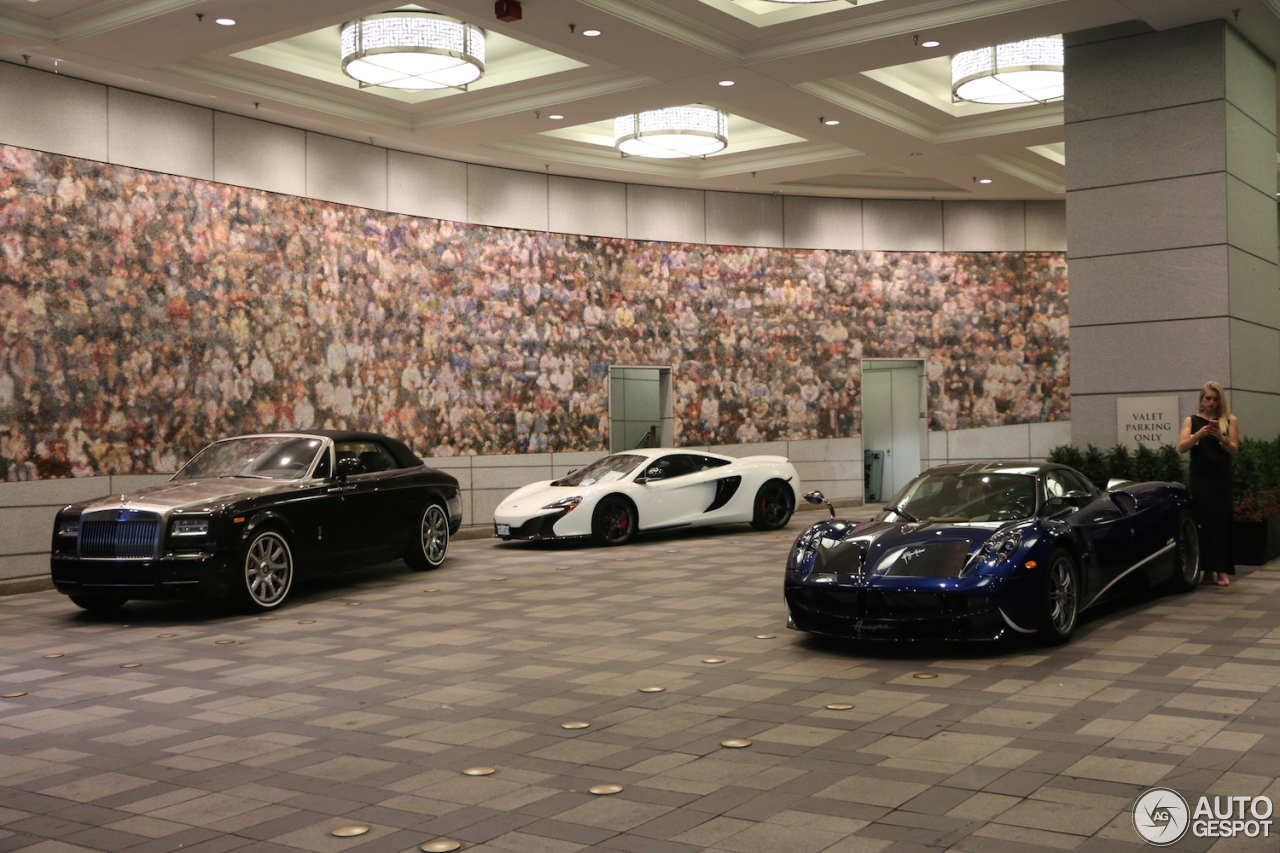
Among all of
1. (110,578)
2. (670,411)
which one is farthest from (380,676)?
(670,411)

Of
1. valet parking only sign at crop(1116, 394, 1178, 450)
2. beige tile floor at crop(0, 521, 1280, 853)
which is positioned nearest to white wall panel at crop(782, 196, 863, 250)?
valet parking only sign at crop(1116, 394, 1178, 450)

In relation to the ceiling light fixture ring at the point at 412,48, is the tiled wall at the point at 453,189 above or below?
below

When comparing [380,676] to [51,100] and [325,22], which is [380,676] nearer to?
[325,22]

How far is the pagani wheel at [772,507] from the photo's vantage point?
15180 millimetres

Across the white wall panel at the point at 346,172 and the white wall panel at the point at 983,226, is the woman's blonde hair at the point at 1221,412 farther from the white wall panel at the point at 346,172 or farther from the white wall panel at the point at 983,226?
the white wall panel at the point at 983,226

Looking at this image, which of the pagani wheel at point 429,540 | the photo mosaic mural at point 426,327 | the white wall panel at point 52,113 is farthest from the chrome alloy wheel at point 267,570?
the white wall panel at point 52,113

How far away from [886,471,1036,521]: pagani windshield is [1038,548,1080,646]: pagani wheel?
1.29 feet

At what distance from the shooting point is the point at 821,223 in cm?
2066

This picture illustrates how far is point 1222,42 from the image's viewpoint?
426 inches

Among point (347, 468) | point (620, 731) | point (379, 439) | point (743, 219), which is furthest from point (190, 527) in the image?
point (743, 219)

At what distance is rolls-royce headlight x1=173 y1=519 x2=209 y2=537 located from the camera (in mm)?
8766

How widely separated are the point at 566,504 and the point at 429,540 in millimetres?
2086

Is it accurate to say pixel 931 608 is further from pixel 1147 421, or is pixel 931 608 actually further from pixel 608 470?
pixel 608 470

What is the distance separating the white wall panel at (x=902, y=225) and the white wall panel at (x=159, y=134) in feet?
39.6
